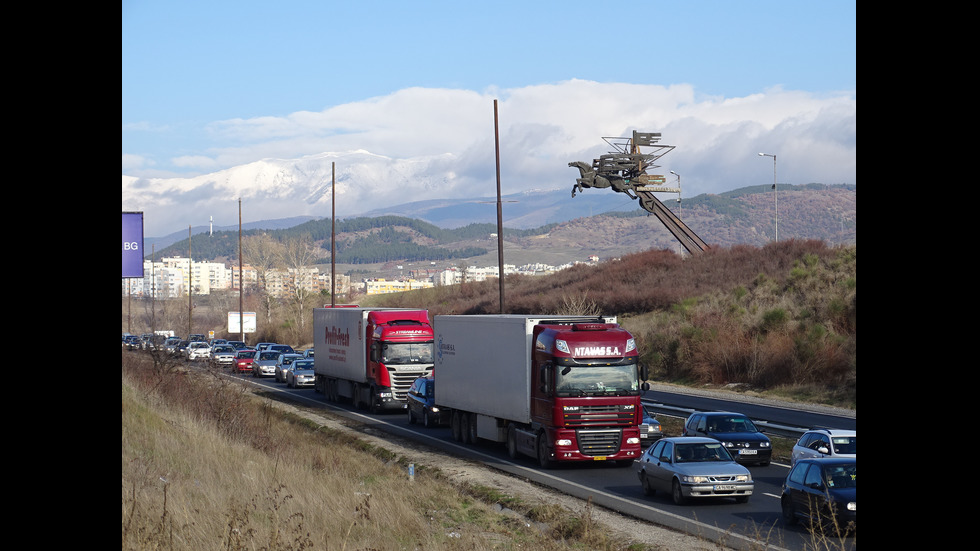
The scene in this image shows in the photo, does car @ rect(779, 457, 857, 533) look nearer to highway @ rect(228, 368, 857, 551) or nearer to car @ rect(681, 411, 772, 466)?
highway @ rect(228, 368, 857, 551)

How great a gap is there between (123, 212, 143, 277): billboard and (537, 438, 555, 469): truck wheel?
12.3 meters

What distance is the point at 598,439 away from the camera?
22.6 meters

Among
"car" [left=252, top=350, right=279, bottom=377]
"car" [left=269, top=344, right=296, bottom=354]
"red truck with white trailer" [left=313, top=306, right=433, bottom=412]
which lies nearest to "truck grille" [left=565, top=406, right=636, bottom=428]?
"red truck with white trailer" [left=313, top=306, right=433, bottom=412]

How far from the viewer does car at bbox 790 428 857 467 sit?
1983cm

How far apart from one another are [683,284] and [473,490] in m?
53.9

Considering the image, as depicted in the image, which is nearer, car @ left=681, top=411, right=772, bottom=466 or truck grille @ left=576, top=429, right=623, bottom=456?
truck grille @ left=576, top=429, right=623, bottom=456

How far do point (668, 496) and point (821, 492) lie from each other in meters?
4.81

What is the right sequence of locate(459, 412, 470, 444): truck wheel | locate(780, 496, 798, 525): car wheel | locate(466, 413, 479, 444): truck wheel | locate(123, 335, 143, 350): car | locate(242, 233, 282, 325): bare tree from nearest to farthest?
locate(780, 496, 798, 525): car wheel → locate(466, 413, 479, 444): truck wheel → locate(459, 412, 470, 444): truck wheel → locate(123, 335, 143, 350): car → locate(242, 233, 282, 325): bare tree

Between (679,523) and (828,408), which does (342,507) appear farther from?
(828,408)

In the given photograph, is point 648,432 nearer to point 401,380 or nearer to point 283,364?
point 401,380

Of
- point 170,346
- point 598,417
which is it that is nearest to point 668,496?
point 598,417

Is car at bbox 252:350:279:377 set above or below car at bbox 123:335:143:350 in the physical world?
below
